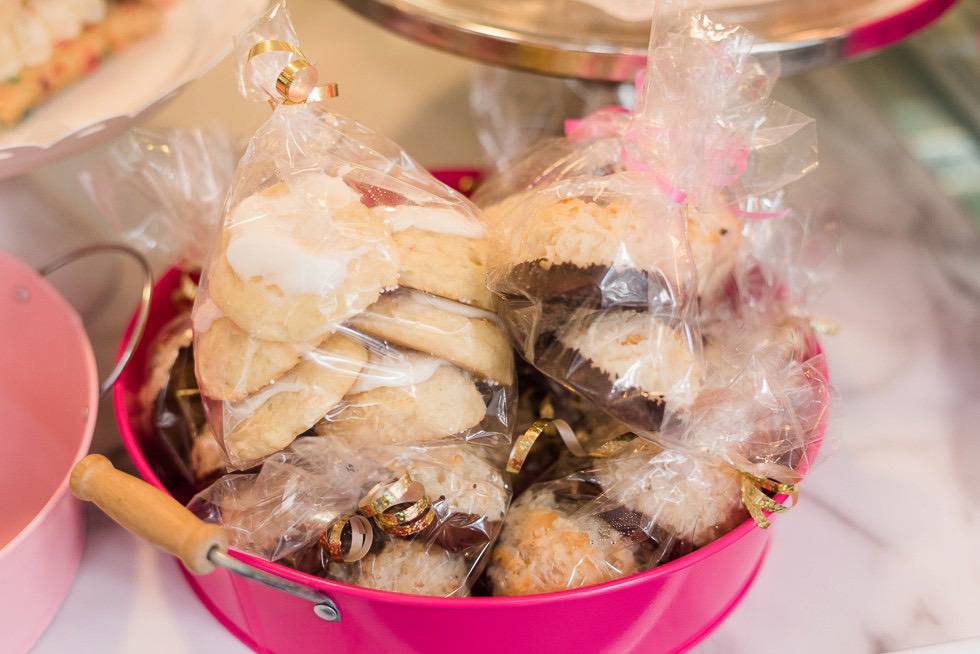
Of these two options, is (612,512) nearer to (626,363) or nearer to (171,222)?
(626,363)

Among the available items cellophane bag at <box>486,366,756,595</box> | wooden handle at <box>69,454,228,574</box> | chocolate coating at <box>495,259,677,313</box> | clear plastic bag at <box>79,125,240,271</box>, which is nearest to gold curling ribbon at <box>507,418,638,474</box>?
cellophane bag at <box>486,366,756,595</box>

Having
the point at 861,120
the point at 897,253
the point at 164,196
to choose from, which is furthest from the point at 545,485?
the point at 861,120

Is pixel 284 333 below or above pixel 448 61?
above

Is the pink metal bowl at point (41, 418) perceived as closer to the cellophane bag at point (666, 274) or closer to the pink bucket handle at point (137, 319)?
the pink bucket handle at point (137, 319)

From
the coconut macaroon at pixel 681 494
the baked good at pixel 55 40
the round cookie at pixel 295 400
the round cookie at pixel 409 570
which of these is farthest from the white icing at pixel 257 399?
the baked good at pixel 55 40

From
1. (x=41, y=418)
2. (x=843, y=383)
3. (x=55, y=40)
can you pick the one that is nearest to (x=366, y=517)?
(x=41, y=418)

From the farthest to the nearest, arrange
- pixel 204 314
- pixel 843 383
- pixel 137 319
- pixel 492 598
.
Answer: pixel 843 383 < pixel 137 319 < pixel 204 314 < pixel 492 598

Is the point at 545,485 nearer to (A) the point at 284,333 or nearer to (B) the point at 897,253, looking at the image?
(A) the point at 284,333

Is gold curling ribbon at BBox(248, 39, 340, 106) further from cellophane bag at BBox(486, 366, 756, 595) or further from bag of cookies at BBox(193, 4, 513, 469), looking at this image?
cellophane bag at BBox(486, 366, 756, 595)
